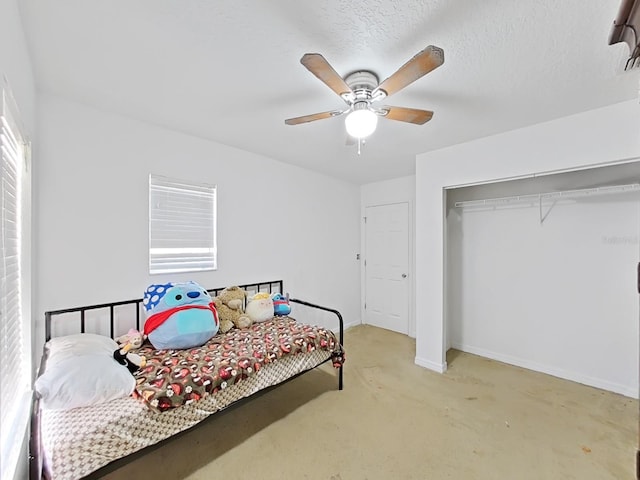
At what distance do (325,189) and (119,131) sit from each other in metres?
2.49

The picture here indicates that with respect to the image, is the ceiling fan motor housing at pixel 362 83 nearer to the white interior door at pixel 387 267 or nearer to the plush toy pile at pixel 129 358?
the plush toy pile at pixel 129 358

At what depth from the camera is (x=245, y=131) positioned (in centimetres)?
258

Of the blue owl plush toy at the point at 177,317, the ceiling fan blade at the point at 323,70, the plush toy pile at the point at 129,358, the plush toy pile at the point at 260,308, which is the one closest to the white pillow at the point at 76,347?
the plush toy pile at the point at 129,358

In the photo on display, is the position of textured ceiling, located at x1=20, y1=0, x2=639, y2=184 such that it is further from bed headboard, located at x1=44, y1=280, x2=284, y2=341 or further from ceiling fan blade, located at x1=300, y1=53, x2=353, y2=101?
bed headboard, located at x1=44, y1=280, x2=284, y2=341

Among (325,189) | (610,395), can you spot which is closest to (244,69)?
(325,189)

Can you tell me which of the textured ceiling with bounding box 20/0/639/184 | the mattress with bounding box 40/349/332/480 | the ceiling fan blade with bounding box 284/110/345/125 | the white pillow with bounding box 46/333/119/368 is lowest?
the mattress with bounding box 40/349/332/480

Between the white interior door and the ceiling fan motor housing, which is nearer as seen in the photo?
the ceiling fan motor housing

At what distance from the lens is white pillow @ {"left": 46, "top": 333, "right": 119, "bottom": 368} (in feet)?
5.16

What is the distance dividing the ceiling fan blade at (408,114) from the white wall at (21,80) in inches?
67.3

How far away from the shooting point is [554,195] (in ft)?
9.29

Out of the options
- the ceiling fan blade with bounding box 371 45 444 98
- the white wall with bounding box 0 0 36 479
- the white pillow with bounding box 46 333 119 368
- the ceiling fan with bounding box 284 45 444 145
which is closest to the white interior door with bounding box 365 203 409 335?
the ceiling fan with bounding box 284 45 444 145

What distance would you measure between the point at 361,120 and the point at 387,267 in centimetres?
303

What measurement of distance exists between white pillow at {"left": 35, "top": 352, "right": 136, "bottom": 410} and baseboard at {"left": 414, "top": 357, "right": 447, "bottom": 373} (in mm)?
2705

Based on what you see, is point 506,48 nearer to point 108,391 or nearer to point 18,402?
point 108,391
